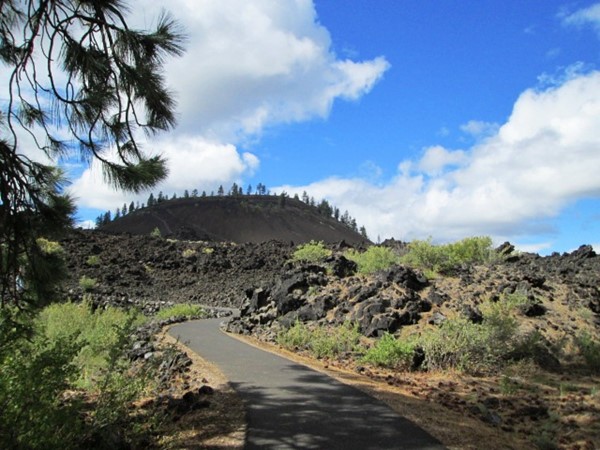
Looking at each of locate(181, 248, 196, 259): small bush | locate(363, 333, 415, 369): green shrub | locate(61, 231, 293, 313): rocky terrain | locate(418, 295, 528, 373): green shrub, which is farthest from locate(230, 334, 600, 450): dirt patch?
locate(181, 248, 196, 259): small bush

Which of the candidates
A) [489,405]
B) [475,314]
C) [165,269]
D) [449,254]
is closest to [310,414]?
[489,405]

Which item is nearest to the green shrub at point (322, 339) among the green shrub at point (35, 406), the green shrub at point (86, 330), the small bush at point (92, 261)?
the green shrub at point (86, 330)

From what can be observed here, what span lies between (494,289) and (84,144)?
38.0 feet

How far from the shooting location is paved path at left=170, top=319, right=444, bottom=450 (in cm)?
509

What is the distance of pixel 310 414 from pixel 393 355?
12.9 feet

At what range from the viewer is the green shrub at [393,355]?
948 centimetres

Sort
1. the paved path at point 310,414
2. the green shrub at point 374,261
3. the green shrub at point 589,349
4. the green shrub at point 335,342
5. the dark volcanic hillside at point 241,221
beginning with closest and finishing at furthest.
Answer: the paved path at point 310,414
the green shrub at point 589,349
the green shrub at point 335,342
the green shrub at point 374,261
the dark volcanic hillside at point 241,221

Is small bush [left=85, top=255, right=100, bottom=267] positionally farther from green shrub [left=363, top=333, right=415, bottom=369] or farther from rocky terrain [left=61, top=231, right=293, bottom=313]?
green shrub [left=363, top=333, right=415, bottom=369]

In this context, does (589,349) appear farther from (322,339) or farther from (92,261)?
(92,261)

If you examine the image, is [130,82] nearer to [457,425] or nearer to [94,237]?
[457,425]

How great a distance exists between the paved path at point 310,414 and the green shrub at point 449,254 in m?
8.79

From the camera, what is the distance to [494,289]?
43.5 feet

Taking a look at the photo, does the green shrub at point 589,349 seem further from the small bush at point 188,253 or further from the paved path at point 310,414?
the small bush at point 188,253

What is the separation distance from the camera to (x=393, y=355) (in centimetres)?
952
